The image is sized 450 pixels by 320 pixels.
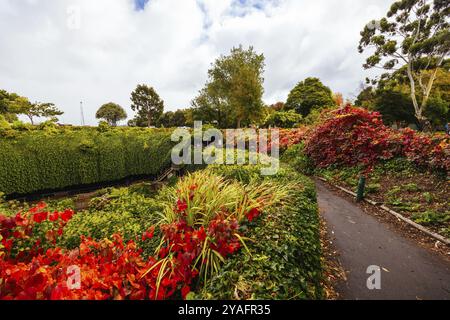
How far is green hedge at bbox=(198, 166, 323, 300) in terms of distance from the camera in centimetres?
166

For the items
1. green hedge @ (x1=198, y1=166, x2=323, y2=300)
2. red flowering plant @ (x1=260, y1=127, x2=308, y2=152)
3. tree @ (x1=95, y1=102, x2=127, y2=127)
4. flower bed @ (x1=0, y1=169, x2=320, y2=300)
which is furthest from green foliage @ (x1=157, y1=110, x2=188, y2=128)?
green hedge @ (x1=198, y1=166, x2=323, y2=300)

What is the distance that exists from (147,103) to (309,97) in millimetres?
25691

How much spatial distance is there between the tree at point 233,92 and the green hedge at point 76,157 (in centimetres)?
945

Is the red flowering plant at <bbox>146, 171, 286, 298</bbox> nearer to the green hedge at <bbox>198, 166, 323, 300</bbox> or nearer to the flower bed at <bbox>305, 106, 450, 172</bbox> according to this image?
the green hedge at <bbox>198, 166, 323, 300</bbox>

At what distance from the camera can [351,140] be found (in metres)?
8.28

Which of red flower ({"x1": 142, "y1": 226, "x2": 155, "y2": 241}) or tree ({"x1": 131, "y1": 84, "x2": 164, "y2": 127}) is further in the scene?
tree ({"x1": 131, "y1": 84, "x2": 164, "y2": 127})

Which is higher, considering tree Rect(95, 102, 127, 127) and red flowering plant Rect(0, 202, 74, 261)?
tree Rect(95, 102, 127, 127)

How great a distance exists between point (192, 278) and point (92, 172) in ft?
30.8

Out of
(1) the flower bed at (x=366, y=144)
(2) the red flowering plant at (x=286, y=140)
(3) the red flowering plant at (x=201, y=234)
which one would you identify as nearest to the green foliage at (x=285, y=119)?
(2) the red flowering plant at (x=286, y=140)

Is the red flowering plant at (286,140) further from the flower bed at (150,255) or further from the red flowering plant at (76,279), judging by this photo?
the red flowering plant at (76,279)

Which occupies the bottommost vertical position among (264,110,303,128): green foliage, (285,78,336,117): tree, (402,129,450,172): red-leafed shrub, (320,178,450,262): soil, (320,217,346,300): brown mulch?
(320,217,346,300): brown mulch

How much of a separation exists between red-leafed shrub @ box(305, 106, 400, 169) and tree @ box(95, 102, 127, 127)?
38686 millimetres

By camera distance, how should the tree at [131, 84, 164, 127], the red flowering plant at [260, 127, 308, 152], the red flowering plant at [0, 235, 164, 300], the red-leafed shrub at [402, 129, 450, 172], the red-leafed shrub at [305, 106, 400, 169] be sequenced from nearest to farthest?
the red flowering plant at [0, 235, 164, 300]
the red-leafed shrub at [402, 129, 450, 172]
the red-leafed shrub at [305, 106, 400, 169]
the red flowering plant at [260, 127, 308, 152]
the tree at [131, 84, 164, 127]

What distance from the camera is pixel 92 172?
31.5 feet
